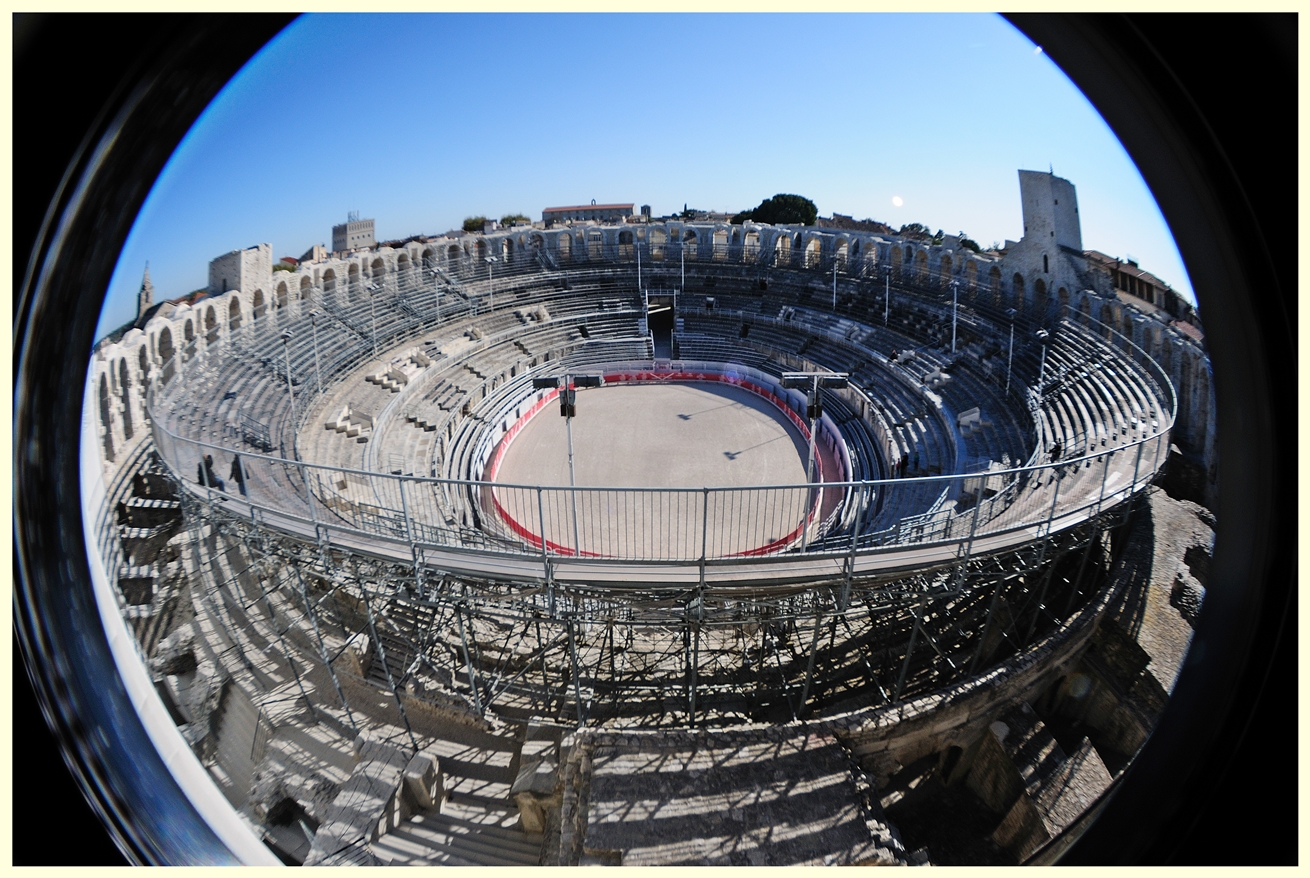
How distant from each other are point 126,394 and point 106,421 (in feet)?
8.13

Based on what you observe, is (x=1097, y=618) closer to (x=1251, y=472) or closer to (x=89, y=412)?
(x=1251, y=472)

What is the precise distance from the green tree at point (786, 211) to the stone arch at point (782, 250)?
15450 millimetres

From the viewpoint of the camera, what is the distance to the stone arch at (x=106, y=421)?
6759 mm

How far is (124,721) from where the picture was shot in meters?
2.10

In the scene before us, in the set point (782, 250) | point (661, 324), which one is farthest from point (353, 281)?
point (782, 250)

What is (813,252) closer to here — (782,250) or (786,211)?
(782,250)

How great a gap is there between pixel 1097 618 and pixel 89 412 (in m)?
9.87

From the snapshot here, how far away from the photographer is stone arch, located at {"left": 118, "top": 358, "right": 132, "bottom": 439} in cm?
1084

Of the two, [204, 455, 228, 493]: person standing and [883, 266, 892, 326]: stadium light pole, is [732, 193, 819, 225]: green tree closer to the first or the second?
[883, 266, 892, 326]: stadium light pole

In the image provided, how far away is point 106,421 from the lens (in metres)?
9.64

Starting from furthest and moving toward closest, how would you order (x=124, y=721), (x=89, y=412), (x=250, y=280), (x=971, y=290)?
(x=971, y=290) < (x=250, y=280) < (x=89, y=412) < (x=124, y=721)

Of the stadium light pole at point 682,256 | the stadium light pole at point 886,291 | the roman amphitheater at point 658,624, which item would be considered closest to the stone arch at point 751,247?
the stadium light pole at point 682,256

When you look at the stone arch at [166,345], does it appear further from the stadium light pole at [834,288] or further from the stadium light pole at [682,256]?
the stadium light pole at [834,288]

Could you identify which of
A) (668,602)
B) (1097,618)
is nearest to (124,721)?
(668,602)
